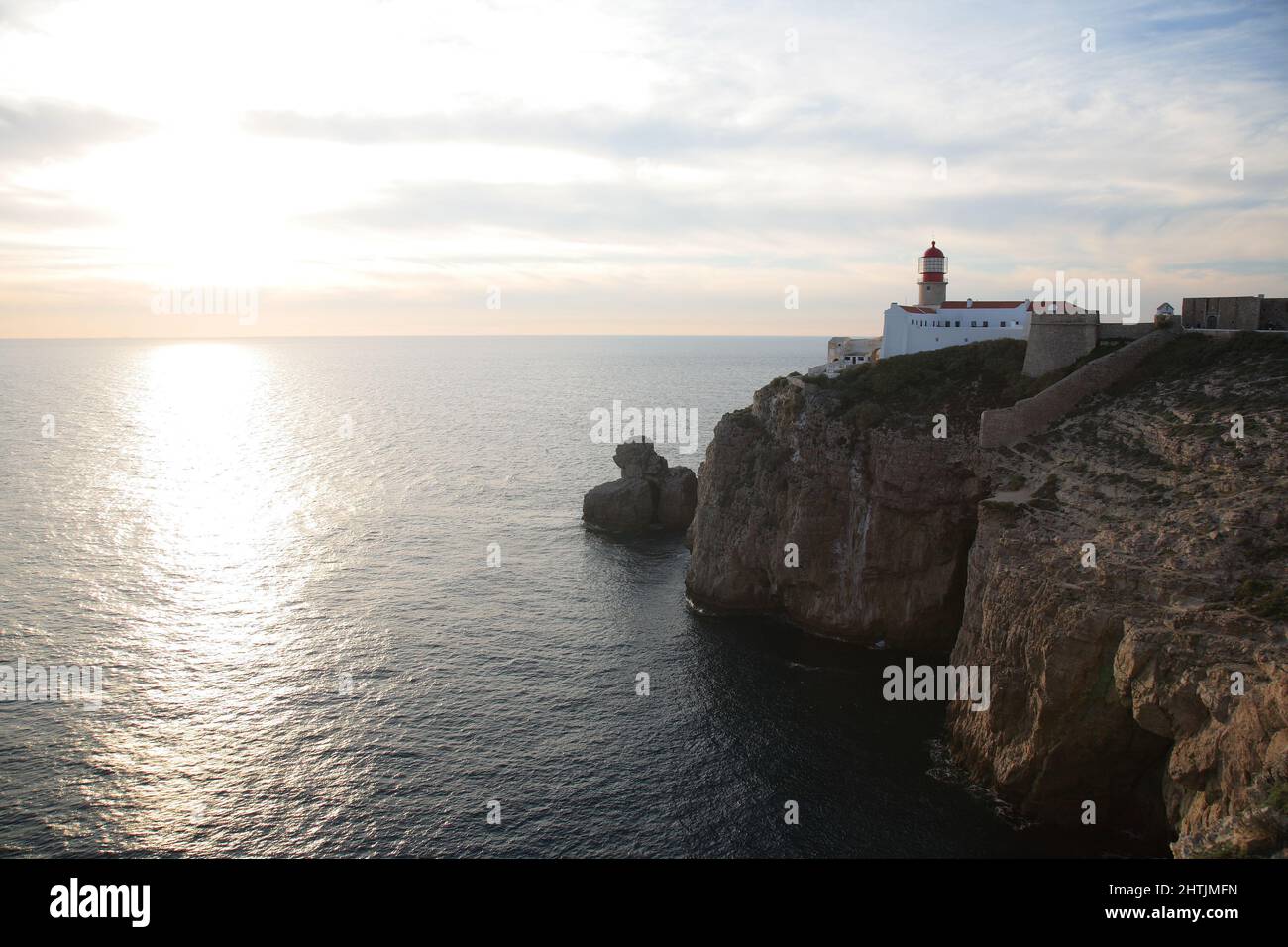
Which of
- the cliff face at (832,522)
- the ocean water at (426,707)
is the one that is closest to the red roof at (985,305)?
the cliff face at (832,522)

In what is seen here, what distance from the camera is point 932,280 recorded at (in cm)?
8250

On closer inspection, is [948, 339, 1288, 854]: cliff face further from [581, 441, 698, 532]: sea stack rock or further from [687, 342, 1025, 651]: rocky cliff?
[581, 441, 698, 532]: sea stack rock

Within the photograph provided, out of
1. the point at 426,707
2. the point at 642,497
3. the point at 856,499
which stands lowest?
the point at 426,707

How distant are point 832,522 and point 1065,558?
22.5 metres

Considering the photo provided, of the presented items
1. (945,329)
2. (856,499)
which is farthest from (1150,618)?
(945,329)

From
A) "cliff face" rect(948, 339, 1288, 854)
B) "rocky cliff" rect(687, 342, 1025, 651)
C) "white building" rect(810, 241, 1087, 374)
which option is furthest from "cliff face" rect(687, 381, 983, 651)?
"white building" rect(810, 241, 1087, 374)

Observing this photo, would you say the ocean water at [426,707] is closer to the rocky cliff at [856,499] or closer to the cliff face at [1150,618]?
the rocky cliff at [856,499]

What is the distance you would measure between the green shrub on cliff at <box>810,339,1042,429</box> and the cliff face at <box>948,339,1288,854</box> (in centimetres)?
971

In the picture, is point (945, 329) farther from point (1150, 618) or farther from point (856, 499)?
point (1150, 618)

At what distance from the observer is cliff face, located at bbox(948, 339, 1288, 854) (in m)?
30.8

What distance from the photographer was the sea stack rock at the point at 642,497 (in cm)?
8844

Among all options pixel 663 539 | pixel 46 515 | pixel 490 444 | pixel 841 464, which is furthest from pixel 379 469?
pixel 841 464
